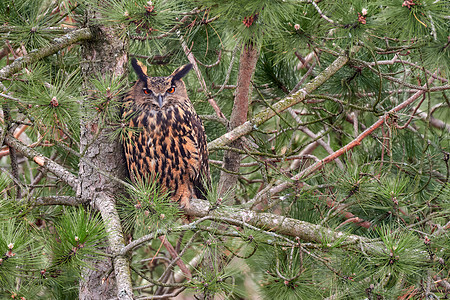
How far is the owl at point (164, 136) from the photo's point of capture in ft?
8.37

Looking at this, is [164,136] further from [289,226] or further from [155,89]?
[289,226]

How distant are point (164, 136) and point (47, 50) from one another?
0.70 m

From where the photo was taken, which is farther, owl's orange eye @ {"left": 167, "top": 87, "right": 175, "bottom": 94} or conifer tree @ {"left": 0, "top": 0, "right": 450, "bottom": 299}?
owl's orange eye @ {"left": 167, "top": 87, "right": 175, "bottom": 94}

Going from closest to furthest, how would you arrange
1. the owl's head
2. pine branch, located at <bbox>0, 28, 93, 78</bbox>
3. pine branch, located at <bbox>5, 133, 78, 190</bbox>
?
pine branch, located at <bbox>0, 28, 93, 78</bbox>
pine branch, located at <bbox>5, 133, 78, 190</bbox>
the owl's head

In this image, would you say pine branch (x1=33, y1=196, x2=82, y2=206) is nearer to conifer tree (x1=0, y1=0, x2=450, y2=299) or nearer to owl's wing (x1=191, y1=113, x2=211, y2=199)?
conifer tree (x1=0, y1=0, x2=450, y2=299)

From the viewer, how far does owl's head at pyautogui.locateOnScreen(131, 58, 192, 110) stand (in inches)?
100

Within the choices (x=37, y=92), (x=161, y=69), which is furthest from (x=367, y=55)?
(x=37, y=92)

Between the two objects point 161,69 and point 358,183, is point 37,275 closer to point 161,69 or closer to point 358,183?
point 358,183

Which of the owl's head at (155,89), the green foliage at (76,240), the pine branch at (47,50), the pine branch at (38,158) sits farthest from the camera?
the owl's head at (155,89)

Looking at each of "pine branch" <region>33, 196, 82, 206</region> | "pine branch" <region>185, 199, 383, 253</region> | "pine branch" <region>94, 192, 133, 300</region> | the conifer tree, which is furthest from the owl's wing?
"pine branch" <region>33, 196, 82, 206</region>

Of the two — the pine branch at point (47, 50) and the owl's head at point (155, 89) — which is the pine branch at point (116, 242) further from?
the pine branch at point (47, 50)

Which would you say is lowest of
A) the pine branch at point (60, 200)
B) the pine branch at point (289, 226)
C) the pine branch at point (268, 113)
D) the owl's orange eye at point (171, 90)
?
the pine branch at point (289, 226)

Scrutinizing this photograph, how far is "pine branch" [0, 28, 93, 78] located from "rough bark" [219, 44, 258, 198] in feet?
2.46

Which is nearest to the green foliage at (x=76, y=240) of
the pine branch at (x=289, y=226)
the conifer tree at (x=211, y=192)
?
the conifer tree at (x=211, y=192)
